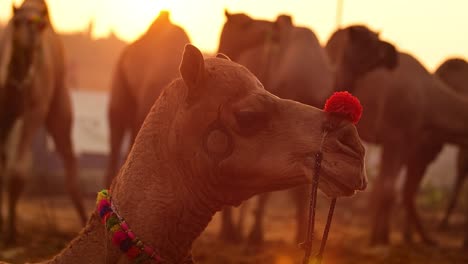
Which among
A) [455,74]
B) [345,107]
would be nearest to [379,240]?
[455,74]

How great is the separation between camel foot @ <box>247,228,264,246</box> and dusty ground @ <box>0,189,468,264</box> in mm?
118

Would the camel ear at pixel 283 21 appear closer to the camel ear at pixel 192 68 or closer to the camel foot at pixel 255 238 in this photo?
the camel foot at pixel 255 238

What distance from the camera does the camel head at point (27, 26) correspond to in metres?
5.70

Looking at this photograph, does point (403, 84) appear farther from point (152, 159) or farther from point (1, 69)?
point (152, 159)

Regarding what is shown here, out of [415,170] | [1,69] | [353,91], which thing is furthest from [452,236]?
[1,69]

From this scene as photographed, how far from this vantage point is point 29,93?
20.6ft

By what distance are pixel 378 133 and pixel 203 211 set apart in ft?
19.0

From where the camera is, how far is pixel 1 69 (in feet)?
20.9

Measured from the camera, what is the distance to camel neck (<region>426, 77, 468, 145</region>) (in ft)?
27.3

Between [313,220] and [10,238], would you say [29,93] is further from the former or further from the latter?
[313,220]

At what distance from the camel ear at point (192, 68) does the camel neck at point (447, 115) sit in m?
6.46

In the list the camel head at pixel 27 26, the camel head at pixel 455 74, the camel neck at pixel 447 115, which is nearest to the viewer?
the camel head at pixel 27 26

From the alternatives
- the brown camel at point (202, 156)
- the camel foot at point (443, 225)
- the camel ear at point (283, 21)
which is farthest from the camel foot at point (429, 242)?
the brown camel at point (202, 156)

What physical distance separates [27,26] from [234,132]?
13.1 ft
